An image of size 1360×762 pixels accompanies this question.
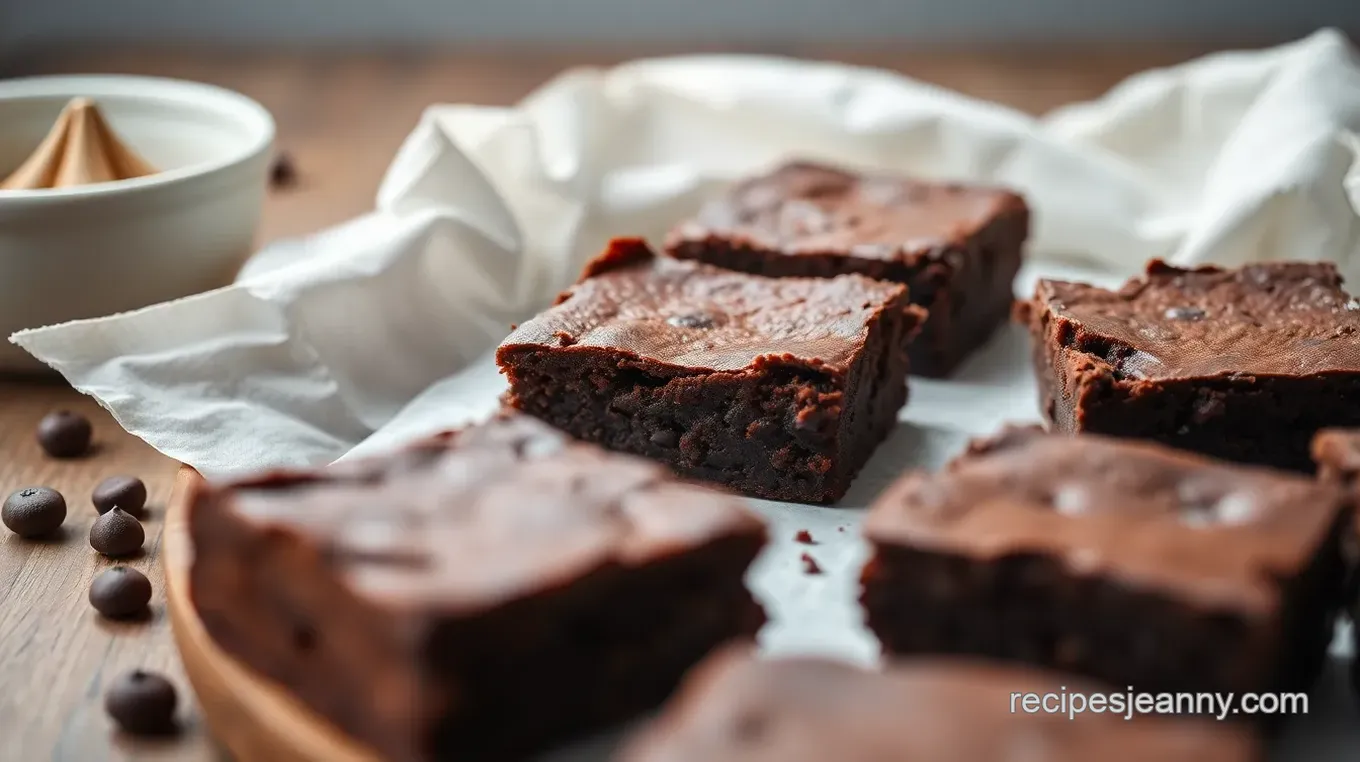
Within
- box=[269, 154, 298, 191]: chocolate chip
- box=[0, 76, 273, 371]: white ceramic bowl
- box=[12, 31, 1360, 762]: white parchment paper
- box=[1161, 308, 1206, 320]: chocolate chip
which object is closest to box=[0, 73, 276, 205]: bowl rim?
box=[0, 76, 273, 371]: white ceramic bowl

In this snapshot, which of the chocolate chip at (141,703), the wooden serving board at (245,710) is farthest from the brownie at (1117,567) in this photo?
the chocolate chip at (141,703)

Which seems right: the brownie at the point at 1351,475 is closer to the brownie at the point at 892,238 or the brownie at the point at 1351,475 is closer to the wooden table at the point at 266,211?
the brownie at the point at 892,238

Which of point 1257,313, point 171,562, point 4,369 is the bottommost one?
point 4,369

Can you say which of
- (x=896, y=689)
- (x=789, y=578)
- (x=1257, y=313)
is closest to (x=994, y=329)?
(x=1257, y=313)

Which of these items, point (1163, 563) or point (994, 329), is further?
point (994, 329)

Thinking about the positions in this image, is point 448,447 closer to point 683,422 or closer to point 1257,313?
point 683,422

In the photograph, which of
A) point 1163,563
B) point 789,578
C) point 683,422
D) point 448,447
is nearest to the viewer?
point 1163,563

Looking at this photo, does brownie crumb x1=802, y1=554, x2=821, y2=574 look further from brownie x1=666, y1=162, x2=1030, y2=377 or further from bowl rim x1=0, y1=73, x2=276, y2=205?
bowl rim x1=0, y1=73, x2=276, y2=205
